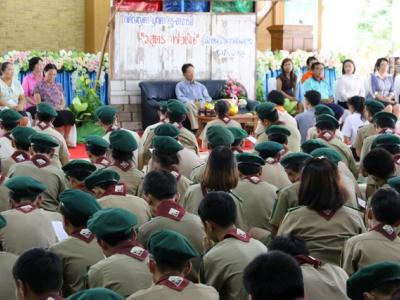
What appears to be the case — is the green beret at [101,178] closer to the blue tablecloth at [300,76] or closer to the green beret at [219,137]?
the green beret at [219,137]

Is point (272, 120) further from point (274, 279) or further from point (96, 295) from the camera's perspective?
point (96, 295)

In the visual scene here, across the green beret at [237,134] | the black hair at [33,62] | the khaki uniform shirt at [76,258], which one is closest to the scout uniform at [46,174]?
the green beret at [237,134]

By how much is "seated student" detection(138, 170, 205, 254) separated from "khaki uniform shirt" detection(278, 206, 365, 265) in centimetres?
45

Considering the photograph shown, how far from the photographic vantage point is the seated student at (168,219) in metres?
4.22

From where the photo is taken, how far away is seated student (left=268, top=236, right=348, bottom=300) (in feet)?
10.6

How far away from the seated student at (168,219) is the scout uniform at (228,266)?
54 centimetres

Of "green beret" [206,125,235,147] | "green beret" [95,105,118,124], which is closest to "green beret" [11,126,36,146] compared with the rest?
"green beret" [95,105,118,124]

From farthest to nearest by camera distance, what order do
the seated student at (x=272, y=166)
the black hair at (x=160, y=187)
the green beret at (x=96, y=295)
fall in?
the seated student at (x=272, y=166) < the black hair at (x=160, y=187) < the green beret at (x=96, y=295)

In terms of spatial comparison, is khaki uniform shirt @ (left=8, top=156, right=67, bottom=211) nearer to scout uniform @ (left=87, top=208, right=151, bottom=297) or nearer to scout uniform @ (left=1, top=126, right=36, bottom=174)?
scout uniform @ (left=1, top=126, right=36, bottom=174)

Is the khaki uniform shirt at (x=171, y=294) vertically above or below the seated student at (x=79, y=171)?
below

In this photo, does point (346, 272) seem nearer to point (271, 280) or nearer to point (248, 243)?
point (248, 243)

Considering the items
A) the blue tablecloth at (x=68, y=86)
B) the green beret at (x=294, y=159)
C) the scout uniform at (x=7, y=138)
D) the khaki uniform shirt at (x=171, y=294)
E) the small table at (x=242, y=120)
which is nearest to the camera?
the khaki uniform shirt at (x=171, y=294)

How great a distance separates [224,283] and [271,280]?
978 mm

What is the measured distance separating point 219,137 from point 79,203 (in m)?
2.36
